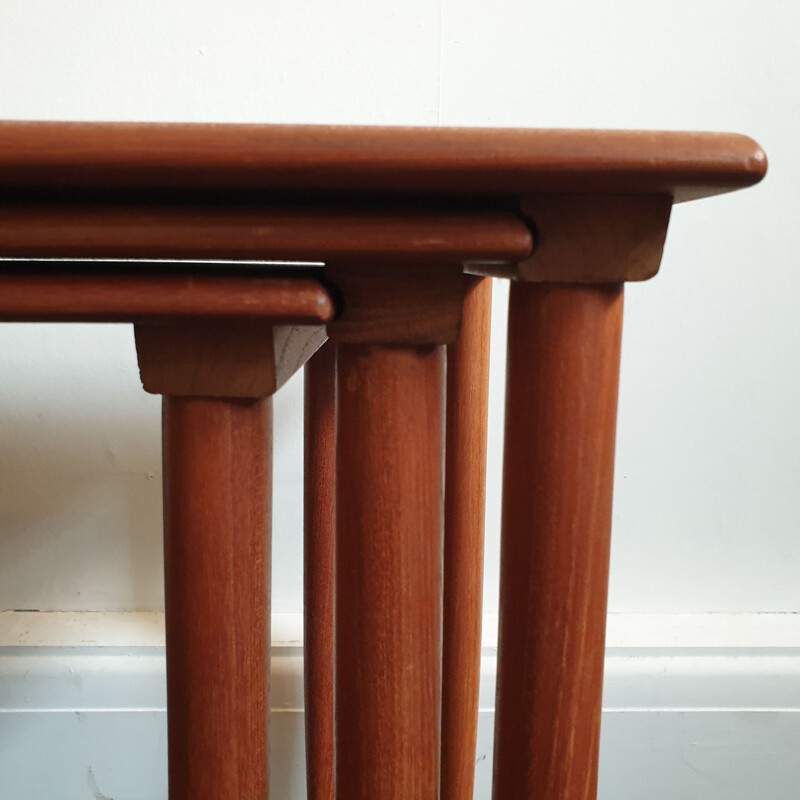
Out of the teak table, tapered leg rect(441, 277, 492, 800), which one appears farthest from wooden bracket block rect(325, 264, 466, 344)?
tapered leg rect(441, 277, 492, 800)

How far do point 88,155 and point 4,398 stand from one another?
1.98 feet

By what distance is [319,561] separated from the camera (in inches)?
22.5

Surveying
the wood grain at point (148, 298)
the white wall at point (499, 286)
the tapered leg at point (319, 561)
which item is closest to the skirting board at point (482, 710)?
the white wall at point (499, 286)

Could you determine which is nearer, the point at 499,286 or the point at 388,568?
the point at 388,568

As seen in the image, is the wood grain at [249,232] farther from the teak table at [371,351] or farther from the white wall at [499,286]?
the white wall at [499,286]

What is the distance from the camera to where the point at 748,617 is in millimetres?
815

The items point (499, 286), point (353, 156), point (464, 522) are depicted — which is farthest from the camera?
point (499, 286)

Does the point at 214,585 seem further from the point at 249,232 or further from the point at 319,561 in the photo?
the point at 319,561

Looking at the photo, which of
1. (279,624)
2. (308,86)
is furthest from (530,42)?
(279,624)

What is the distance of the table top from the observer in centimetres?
23

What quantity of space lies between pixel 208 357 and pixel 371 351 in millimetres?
64

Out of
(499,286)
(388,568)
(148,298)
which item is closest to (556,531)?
(388,568)

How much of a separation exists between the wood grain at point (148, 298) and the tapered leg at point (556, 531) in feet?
0.30

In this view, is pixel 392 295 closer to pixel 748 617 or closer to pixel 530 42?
pixel 530 42
